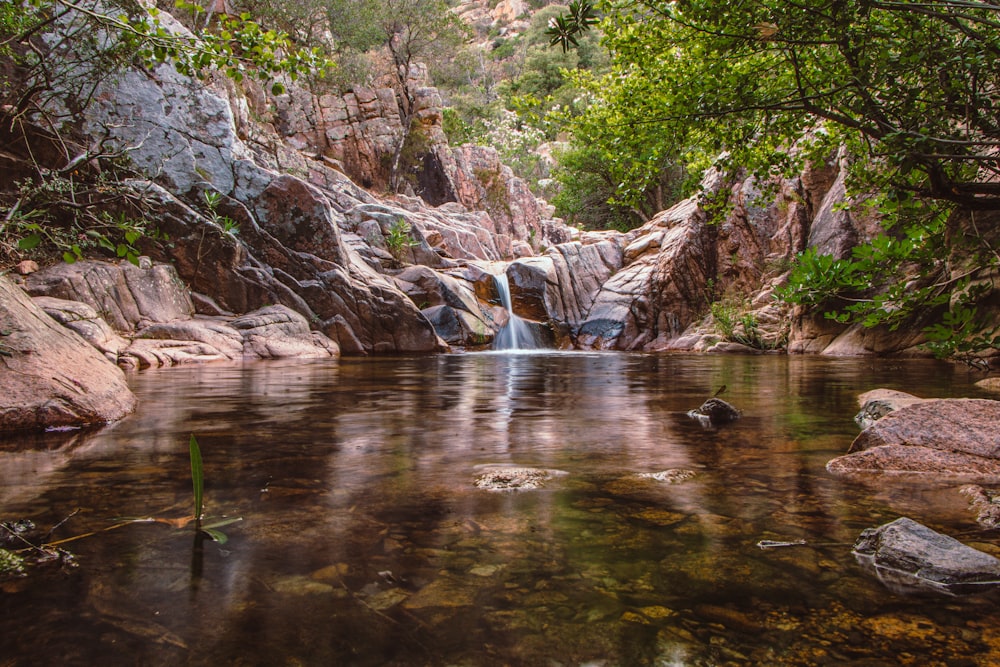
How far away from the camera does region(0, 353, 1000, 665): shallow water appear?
1496 mm

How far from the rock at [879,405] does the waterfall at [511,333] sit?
15836mm

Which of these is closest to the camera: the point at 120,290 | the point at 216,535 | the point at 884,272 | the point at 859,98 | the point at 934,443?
the point at 216,535

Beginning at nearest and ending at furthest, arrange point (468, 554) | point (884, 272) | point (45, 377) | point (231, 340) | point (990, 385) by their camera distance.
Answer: point (468, 554), point (884, 272), point (45, 377), point (990, 385), point (231, 340)

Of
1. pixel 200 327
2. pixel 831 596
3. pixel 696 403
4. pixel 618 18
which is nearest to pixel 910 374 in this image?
pixel 696 403

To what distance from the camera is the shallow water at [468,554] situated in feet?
4.91

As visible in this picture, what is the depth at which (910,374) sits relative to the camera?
28.5 feet

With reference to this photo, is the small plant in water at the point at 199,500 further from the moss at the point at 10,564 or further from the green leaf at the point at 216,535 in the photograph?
the moss at the point at 10,564

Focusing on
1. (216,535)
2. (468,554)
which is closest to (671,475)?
(468,554)

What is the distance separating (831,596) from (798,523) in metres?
0.66

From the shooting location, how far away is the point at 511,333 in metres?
21.5

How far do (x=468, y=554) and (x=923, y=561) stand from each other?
4.95 feet

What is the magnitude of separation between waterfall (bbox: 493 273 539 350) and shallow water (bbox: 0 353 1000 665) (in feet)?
53.8

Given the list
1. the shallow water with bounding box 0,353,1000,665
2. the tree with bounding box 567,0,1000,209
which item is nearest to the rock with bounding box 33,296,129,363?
the shallow water with bounding box 0,353,1000,665

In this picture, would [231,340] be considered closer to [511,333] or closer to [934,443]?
[511,333]
